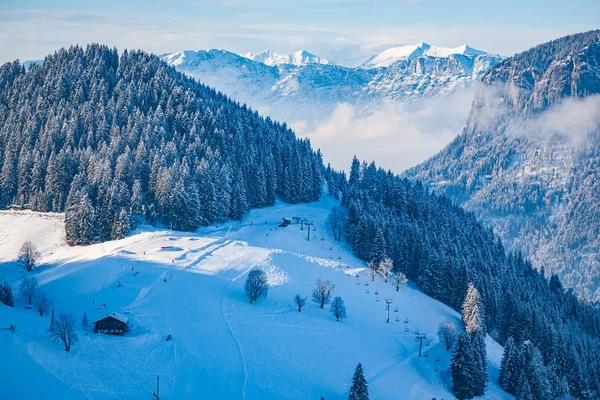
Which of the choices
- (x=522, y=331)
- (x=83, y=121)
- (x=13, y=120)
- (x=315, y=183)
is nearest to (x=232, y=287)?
(x=522, y=331)

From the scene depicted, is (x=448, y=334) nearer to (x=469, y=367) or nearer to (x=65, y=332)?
(x=469, y=367)

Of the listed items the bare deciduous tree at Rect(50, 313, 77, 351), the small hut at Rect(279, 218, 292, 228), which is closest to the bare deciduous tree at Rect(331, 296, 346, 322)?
the small hut at Rect(279, 218, 292, 228)

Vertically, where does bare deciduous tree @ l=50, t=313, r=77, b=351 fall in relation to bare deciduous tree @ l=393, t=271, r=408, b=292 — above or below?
above

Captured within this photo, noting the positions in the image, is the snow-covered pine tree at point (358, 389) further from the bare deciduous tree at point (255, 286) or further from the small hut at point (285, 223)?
the small hut at point (285, 223)

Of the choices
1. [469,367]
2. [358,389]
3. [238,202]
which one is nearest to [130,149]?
[238,202]

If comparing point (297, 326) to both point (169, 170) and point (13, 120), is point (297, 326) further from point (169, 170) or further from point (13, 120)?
point (13, 120)

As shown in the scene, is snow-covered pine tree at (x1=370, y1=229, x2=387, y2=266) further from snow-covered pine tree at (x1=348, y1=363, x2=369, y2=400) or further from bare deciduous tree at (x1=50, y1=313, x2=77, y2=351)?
bare deciduous tree at (x1=50, y1=313, x2=77, y2=351)
